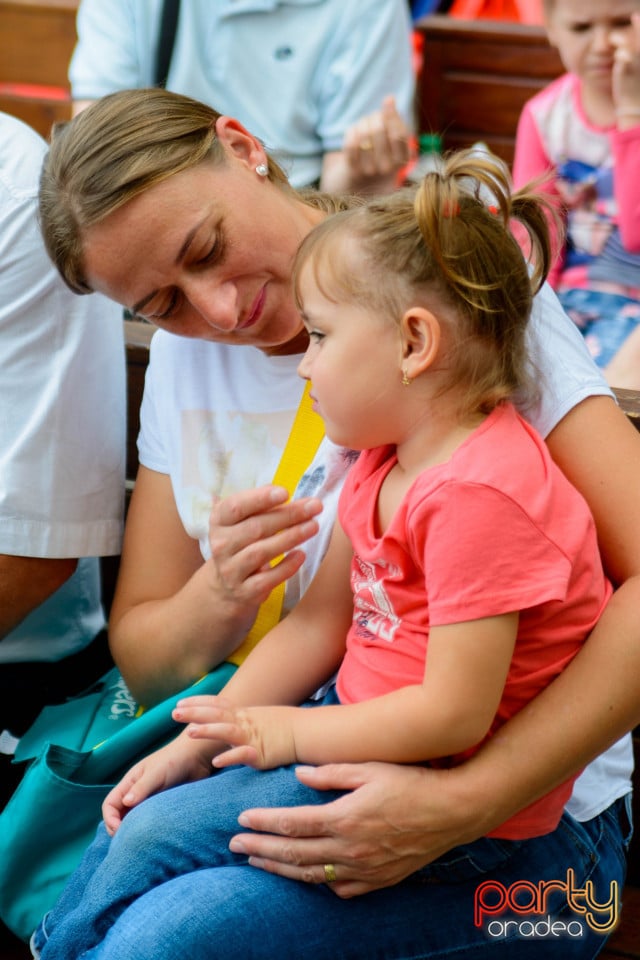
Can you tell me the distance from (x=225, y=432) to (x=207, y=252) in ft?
0.90

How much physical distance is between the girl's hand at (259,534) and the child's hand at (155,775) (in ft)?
0.70

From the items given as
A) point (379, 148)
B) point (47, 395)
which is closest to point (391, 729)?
point (47, 395)

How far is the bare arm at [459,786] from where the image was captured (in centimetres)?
121

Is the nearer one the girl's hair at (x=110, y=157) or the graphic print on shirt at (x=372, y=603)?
the graphic print on shirt at (x=372, y=603)

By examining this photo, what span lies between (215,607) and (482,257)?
58 cm

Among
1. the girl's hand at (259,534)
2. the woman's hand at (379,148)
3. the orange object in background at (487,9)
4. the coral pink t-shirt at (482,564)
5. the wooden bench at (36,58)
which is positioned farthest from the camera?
the orange object in background at (487,9)

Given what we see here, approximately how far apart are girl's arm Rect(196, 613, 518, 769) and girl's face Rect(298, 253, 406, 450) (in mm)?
251

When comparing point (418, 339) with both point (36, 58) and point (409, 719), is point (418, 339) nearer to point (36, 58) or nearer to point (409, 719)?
point (409, 719)

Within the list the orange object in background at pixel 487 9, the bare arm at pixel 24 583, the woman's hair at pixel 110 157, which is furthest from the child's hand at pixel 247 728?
the orange object in background at pixel 487 9

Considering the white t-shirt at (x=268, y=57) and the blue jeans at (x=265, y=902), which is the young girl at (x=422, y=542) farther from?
the white t-shirt at (x=268, y=57)

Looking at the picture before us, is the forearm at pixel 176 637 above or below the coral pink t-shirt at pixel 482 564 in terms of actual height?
below

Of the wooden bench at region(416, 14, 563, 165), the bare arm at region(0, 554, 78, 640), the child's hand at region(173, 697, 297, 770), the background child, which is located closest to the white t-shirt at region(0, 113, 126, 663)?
the bare arm at region(0, 554, 78, 640)

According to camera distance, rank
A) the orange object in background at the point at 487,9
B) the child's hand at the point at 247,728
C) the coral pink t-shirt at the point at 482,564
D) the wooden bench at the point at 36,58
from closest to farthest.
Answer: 1. the coral pink t-shirt at the point at 482,564
2. the child's hand at the point at 247,728
3. the wooden bench at the point at 36,58
4. the orange object in background at the point at 487,9

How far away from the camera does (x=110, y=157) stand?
1.43 meters
